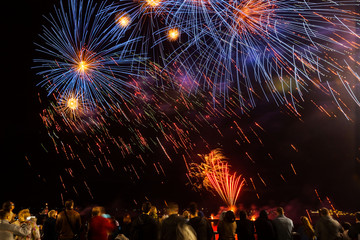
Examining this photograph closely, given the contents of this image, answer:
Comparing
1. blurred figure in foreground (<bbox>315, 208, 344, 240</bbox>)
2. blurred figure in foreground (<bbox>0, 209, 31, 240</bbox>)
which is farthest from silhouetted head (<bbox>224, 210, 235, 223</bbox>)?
blurred figure in foreground (<bbox>0, 209, 31, 240</bbox>)

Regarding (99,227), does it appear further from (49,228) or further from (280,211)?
(280,211)

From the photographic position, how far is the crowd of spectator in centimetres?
535

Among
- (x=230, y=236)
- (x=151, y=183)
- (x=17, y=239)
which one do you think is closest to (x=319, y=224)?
(x=230, y=236)

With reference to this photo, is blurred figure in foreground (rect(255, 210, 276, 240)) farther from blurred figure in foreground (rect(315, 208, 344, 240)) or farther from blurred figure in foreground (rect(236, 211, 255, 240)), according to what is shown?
blurred figure in foreground (rect(315, 208, 344, 240))

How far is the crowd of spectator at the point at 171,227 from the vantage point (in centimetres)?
535

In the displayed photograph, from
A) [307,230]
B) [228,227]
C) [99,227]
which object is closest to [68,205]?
[99,227]

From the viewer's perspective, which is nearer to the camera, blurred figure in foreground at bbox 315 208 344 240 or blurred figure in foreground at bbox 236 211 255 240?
blurred figure in foreground at bbox 236 211 255 240

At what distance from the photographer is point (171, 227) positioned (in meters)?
5.52

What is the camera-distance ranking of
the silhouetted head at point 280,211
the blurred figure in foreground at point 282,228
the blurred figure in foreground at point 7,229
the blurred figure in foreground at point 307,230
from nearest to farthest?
the blurred figure in foreground at point 7,229
the blurred figure in foreground at point 282,228
the silhouetted head at point 280,211
the blurred figure in foreground at point 307,230

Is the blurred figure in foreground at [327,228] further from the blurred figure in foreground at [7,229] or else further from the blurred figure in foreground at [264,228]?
the blurred figure in foreground at [7,229]

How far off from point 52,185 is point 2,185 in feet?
30.7

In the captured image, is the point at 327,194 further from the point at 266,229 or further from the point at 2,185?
the point at 266,229

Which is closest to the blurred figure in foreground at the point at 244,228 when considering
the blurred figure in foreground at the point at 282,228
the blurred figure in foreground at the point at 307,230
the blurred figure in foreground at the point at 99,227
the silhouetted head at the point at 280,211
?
the blurred figure in foreground at the point at 282,228

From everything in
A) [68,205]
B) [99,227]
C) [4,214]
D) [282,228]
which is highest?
[68,205]
